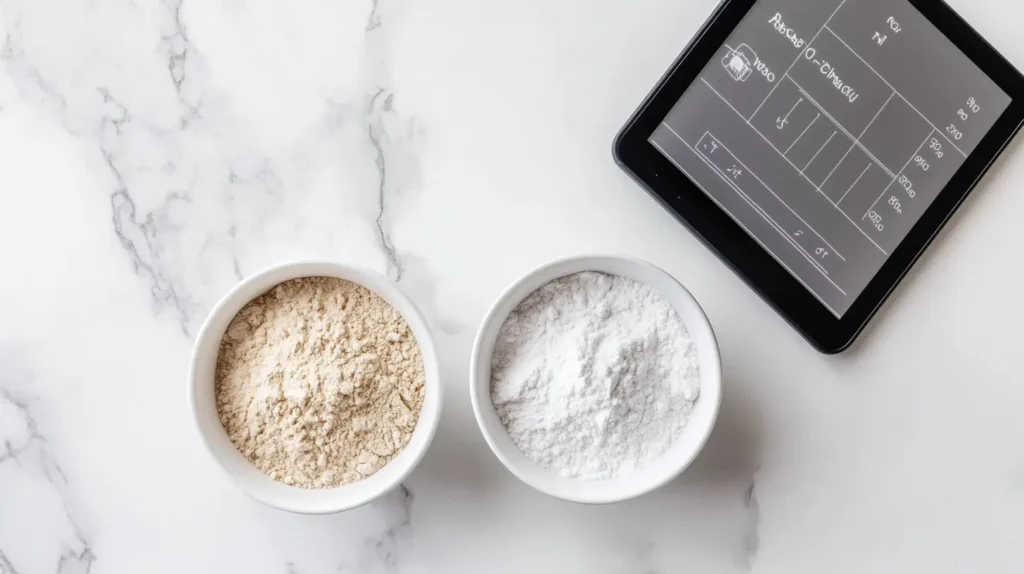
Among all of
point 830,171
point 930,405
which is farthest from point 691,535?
point 830,171

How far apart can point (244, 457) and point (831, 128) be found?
610 mm

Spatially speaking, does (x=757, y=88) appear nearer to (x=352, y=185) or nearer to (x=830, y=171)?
(x=830, y=171)

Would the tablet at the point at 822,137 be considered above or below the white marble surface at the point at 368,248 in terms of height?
above

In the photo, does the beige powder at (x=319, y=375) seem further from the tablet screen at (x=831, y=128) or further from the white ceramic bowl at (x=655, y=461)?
the tablet screen at (x=831, y=128)

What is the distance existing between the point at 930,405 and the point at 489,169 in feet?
1.65

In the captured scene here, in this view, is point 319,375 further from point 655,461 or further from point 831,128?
point 831,128

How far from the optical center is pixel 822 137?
67 centimetres

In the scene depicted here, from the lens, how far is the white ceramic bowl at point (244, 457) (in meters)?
0.60

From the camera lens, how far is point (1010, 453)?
724 millimetres

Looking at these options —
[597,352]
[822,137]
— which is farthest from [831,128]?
[597,352]

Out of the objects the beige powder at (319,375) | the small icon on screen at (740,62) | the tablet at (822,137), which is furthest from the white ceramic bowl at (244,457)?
the small icon on screen at (740,62)

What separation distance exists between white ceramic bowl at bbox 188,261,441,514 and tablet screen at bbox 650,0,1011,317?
11.1 inches

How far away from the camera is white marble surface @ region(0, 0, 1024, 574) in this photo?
701mm

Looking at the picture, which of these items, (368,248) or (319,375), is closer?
(319,375)
